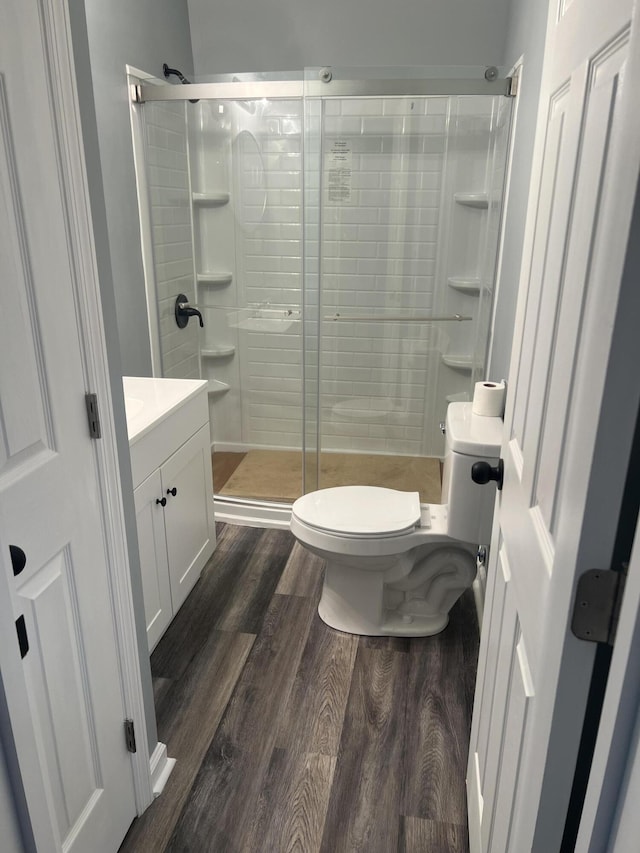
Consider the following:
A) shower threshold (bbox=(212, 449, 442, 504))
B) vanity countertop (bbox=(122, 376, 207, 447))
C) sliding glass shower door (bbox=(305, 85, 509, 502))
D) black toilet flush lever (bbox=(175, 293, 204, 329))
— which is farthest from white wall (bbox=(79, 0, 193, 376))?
sliding glass shower door (bbox=(305, 85, 509, 502))

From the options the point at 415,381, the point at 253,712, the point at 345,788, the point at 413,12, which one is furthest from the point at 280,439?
the point at 413,12

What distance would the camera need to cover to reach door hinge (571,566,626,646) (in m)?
0.66

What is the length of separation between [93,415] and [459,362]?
2054 millimetres

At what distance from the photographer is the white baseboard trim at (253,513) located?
9.91ft

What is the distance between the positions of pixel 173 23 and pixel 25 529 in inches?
113

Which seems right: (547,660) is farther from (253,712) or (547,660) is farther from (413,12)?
(413,12)

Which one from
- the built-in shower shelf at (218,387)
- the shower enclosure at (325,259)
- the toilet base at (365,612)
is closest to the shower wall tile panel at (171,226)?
the shower enclosure at (325,259)

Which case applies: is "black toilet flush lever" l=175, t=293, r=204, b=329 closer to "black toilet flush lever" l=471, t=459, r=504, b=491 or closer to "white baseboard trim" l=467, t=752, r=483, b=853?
"black toilet flush lever" l=471, t=459, r=504, b=491

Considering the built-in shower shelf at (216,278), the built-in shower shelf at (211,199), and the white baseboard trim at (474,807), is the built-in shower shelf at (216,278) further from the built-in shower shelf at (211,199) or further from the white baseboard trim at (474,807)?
the white baseboard trim at (474,807)

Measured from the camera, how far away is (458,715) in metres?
1.89

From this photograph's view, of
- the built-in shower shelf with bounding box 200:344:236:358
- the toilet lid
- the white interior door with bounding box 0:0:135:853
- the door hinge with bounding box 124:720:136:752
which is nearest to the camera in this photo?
the white interior door with bounding box 0:0:135:853

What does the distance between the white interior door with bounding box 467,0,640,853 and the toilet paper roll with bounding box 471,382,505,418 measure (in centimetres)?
84

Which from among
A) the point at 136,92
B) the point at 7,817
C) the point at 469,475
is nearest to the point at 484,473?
the point at 469,475

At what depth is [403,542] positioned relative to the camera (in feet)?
6.93
